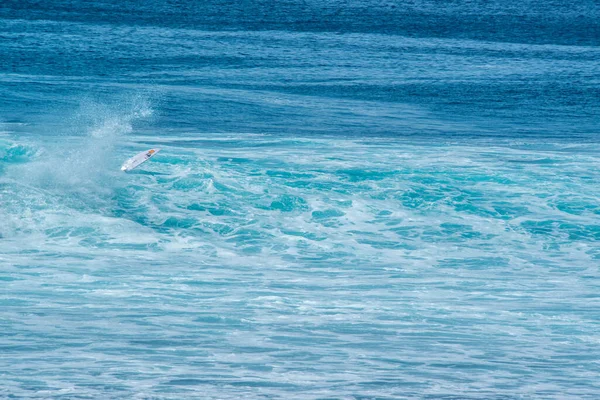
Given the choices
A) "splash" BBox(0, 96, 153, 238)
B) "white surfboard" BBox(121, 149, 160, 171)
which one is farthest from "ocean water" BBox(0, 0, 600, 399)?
"white surfboard" BBox(121, 149, 160, 171)

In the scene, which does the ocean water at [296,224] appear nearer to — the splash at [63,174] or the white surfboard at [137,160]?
the splash at [63,174]

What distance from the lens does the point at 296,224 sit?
1209 cm

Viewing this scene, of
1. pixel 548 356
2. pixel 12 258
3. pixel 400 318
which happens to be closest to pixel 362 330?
pixel 400 318

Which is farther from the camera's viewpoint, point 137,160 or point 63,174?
point 137,160

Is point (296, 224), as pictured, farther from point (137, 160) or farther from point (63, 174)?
point (63, 174)

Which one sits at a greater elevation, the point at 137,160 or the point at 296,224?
the point at 137,160

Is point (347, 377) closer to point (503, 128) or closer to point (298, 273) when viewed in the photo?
point (298, 273)

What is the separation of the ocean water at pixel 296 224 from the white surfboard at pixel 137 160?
0.20 metres

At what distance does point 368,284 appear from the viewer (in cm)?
914

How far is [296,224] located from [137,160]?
4.06 m

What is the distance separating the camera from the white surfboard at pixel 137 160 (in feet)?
48.4

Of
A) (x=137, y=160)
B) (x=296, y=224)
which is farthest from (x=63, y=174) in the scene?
(x=296, y=224)

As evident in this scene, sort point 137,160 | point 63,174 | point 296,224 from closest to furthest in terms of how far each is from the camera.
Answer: point 296,224 → point 63,174 → point 137,160

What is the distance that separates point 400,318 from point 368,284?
133 centimetres
